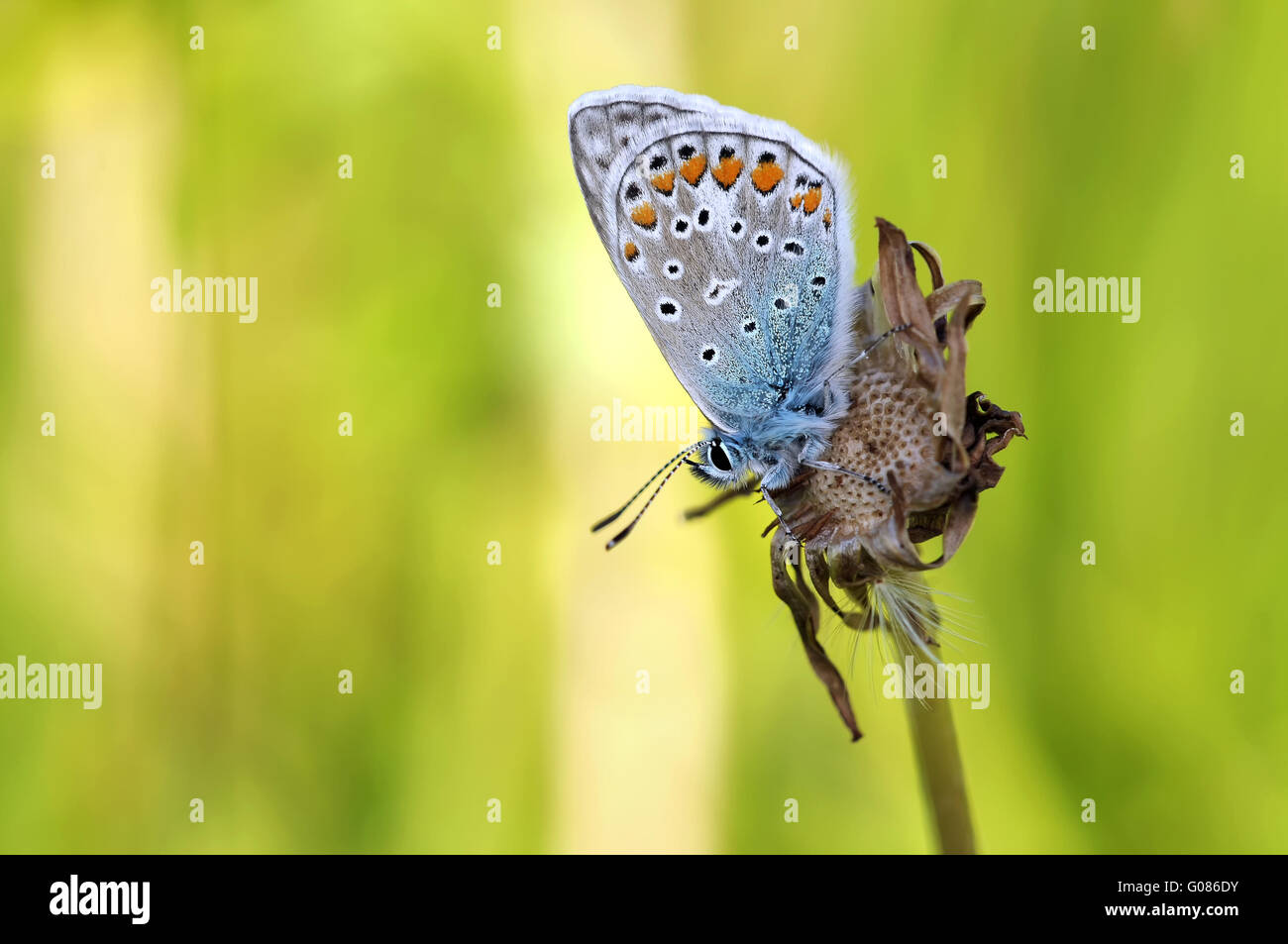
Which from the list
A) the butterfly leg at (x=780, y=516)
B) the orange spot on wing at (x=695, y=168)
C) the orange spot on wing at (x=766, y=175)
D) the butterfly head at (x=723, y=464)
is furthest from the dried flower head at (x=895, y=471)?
the orange spot on wing at (x=695, y=168)

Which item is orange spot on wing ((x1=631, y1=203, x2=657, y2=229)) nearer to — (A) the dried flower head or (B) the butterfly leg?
(A) the dried flower head

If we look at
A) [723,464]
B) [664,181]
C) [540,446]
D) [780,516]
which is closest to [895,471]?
[780,516]

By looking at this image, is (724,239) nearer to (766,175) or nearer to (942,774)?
(766,175)

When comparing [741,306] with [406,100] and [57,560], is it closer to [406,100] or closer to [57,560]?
[406,100]

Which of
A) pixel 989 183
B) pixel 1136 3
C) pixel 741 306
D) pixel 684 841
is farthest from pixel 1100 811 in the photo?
pixel 1136 3

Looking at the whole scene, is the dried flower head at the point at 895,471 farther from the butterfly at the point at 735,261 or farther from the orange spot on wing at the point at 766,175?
the orange spot on wing at the point at 766,175
